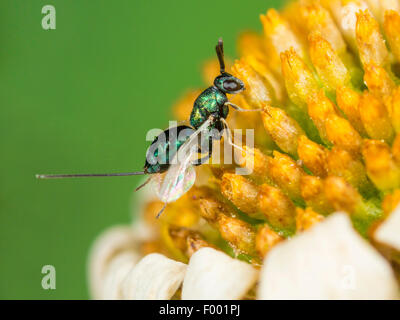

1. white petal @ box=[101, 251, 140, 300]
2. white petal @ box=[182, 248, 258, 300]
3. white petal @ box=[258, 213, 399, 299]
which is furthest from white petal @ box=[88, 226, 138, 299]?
white petal @ box=[258, 213, 399, 299]

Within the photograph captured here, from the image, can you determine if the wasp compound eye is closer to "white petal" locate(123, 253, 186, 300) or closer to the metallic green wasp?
the metallic green wasp

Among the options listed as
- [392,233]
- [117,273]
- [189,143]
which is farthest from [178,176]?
[392,233]

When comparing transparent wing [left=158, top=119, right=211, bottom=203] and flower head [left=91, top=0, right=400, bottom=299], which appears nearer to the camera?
flower head [left=91, top=0, right=400, bottom=299]

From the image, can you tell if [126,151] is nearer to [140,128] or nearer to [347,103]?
[140,128]

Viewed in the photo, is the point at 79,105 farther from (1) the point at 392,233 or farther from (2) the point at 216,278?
(1) the point at 392,233

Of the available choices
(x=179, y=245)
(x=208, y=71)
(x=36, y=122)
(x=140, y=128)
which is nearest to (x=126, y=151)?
(x=140, y=128)
